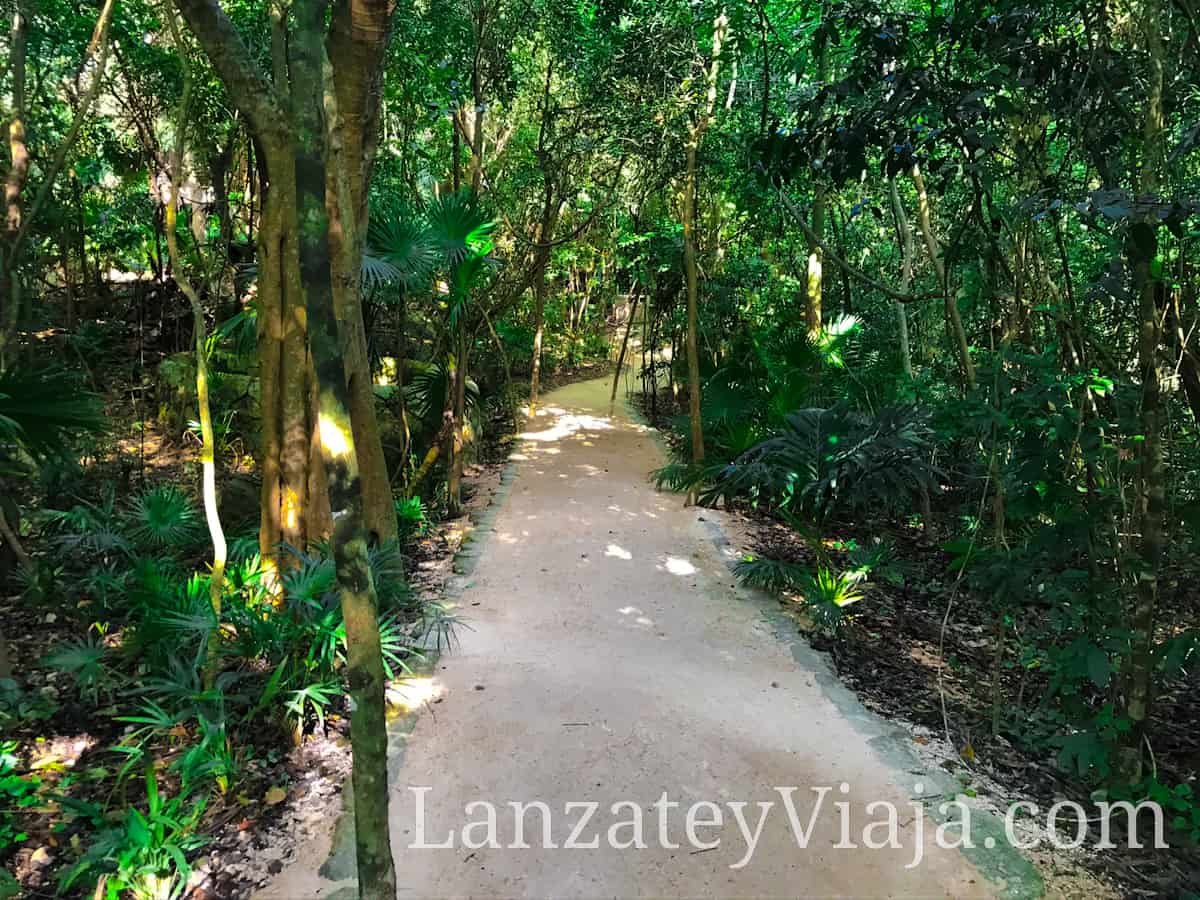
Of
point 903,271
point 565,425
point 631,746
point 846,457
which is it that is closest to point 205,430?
point 631,746

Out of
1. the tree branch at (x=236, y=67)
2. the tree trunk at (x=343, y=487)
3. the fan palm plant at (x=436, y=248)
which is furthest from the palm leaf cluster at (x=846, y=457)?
the tree trunk at (x=343, y=487)

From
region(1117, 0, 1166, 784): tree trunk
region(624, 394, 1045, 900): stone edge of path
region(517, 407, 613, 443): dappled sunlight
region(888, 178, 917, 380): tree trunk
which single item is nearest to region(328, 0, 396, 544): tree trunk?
region(624, 394, 1045, 900): stone edge of path

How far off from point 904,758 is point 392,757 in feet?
8.01

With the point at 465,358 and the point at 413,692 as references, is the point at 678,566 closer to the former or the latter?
the point at 413,692

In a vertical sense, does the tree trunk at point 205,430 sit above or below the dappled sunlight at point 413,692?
above

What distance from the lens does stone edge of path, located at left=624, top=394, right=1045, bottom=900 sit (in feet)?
9.30

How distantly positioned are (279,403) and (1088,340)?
4453mm

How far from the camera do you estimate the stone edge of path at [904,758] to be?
2836mm

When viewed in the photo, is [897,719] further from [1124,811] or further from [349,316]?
[349,316]

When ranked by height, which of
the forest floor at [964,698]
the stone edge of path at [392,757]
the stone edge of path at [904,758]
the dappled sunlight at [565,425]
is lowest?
the forest floor at [964,698]

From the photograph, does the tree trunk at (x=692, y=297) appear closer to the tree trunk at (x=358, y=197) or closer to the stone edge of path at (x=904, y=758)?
the stone edge of path at (x=904, y=758)

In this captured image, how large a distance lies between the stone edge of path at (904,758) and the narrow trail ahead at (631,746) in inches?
2.4

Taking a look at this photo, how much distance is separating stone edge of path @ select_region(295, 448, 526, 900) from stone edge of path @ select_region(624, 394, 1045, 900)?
214 cm

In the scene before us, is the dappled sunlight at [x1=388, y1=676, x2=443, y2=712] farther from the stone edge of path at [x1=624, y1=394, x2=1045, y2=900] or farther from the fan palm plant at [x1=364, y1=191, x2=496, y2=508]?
the fan palm plant at [x1=364, y1=191, x2=496, y2=508]
